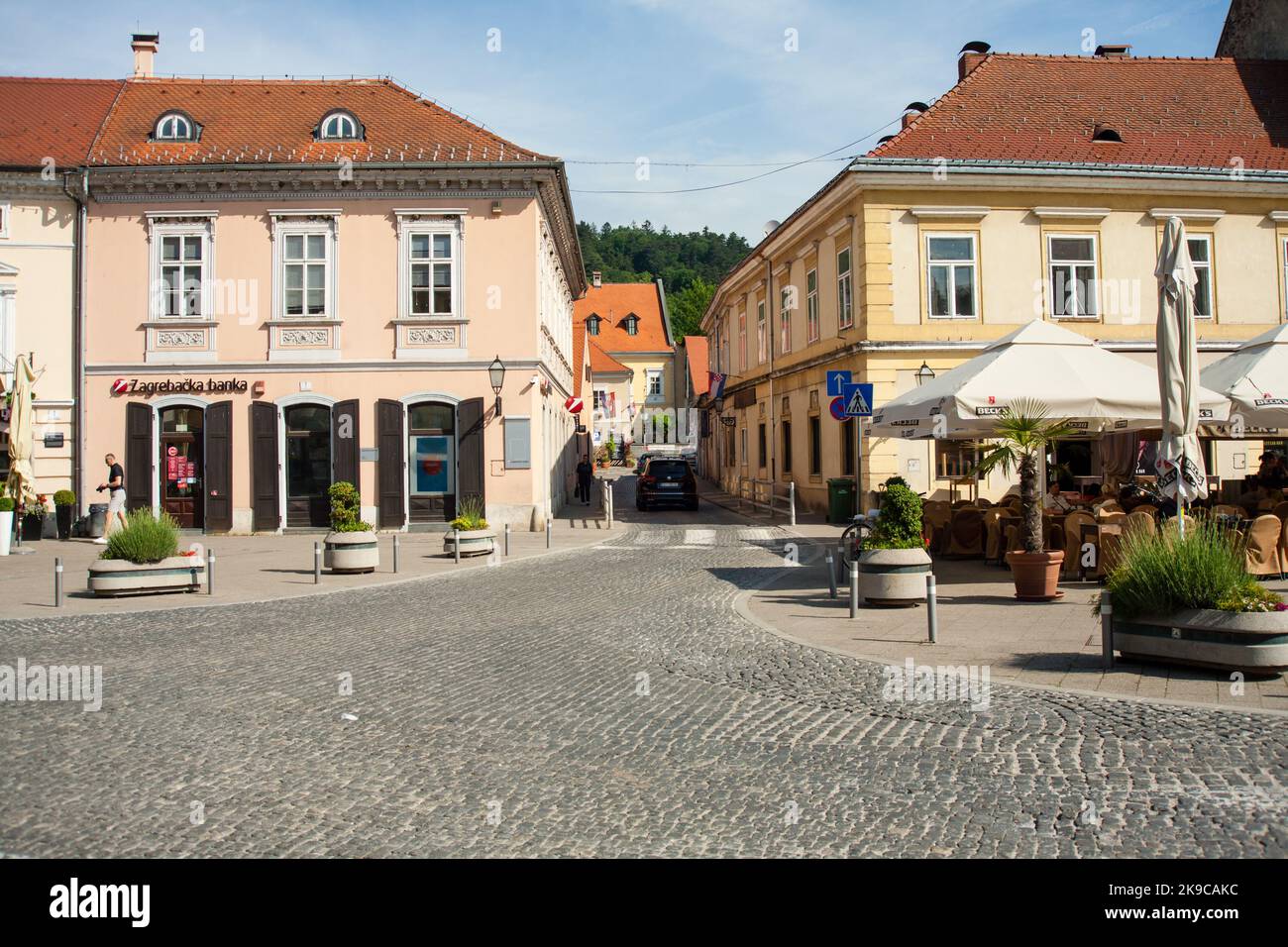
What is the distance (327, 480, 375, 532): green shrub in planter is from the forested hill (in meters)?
93.0

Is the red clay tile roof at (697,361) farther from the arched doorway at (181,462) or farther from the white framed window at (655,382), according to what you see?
the arched doorway at (181,462)

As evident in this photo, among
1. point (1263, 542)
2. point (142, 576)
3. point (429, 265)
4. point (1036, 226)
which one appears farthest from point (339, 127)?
point (1263, 542)

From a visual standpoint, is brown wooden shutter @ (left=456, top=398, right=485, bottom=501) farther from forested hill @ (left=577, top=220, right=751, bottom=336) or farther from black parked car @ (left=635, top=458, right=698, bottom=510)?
forested hill @ (left=577, top=220, right=751, bottom=336)

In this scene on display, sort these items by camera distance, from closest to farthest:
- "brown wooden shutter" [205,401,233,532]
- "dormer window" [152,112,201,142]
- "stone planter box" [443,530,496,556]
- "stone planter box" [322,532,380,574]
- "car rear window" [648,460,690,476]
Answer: "stone planter box" [322,532,380,574] < "stone planter box" [443,530,496,556] < "brown wooden shutter" [205,401,233,532] < "dormer window" [152,112,201,142] < "car rear window" [648,460,690,476]

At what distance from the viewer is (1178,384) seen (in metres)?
10.8

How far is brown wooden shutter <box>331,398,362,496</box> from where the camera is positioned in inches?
949

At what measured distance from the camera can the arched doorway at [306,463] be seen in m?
24.3

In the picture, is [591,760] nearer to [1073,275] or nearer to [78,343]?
[78,343]

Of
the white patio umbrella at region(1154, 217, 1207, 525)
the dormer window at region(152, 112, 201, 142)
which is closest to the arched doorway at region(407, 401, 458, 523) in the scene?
the dormer window at region(152, 112, 201, 142)

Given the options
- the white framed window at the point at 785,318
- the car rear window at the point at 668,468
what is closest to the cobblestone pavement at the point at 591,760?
the car rear window at the point at 668,468

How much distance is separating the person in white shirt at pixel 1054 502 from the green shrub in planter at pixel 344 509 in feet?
35.1

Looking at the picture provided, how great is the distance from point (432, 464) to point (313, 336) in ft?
13.3
